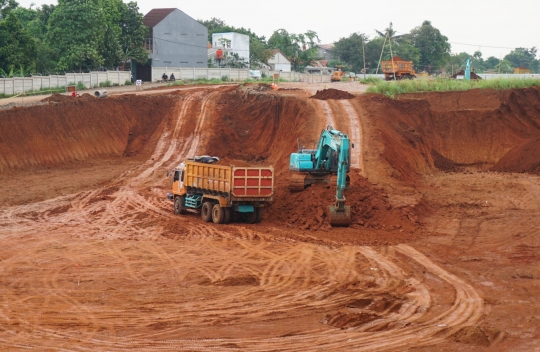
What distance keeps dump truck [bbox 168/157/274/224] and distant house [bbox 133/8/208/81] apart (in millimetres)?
58351

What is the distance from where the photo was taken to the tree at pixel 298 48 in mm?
111062

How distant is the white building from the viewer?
331ft

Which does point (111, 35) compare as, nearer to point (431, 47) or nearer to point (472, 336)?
point (431, 47)

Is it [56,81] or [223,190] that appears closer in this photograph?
[223,190]

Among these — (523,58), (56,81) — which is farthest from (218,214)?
(523,58)

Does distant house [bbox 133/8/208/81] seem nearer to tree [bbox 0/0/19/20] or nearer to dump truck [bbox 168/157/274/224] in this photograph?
tree [bbox 0/0/19/20]

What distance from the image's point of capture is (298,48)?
113 metres

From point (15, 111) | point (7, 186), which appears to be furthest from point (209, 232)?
point (15, 111)

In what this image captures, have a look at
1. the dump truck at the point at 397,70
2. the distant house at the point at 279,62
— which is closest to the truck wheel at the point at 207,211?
the dump truck at the point at 397,70

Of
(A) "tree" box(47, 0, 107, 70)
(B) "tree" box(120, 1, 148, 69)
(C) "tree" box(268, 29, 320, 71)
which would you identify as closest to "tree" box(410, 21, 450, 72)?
(C) "tree" box(268, 29, 320, 71)

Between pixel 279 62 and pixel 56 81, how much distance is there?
174 feet

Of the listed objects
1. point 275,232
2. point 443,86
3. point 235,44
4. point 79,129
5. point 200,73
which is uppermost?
point 235,44

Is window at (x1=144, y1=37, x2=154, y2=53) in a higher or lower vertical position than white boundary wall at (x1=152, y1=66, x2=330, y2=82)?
higher

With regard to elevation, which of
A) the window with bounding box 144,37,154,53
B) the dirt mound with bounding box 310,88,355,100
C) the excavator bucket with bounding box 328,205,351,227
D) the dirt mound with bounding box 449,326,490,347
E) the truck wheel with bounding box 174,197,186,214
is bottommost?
the truck wheel with bounding box 174,197,186,214
